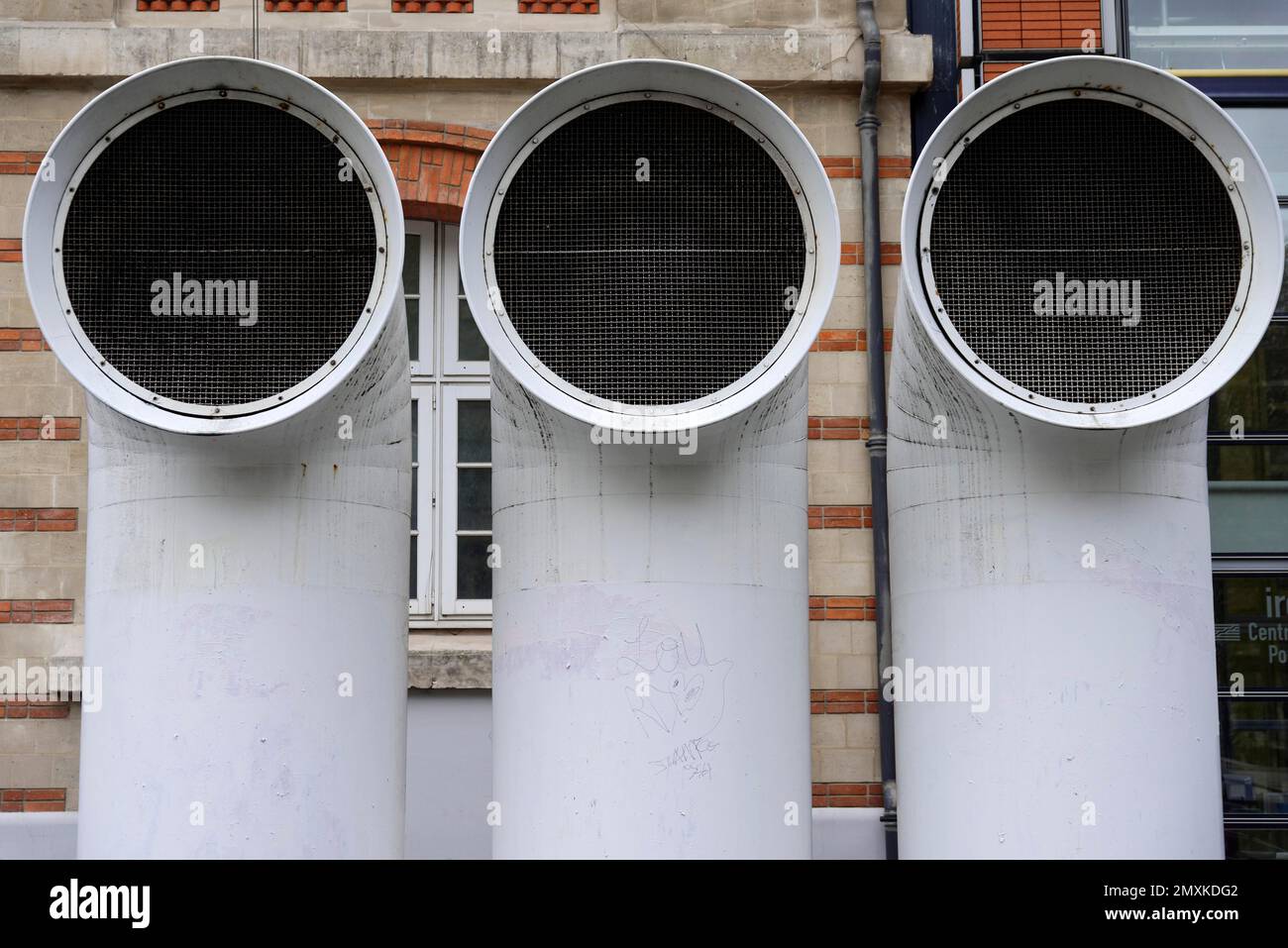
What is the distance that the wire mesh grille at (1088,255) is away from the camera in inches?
193

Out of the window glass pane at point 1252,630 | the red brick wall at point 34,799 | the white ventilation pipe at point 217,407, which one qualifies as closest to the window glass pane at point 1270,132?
the window glass pane at point 1252,630

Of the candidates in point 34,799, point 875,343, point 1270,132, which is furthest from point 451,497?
point 1270,132

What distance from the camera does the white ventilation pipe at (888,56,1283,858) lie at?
4.86 metres

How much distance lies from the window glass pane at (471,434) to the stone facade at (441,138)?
1.08 meters

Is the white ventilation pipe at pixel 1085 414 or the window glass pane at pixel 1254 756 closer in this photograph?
the white ventilation pipe at pixel 1085 414

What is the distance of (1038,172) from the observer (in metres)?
5.01

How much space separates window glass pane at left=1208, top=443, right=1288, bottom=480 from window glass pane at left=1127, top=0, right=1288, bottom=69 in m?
2.38

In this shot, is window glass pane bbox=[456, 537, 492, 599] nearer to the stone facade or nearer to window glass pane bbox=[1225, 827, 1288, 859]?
the stone facade

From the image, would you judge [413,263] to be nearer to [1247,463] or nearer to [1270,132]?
[1247,463]

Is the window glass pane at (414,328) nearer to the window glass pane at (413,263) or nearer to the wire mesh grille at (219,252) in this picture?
the window glass pane at (413,263)

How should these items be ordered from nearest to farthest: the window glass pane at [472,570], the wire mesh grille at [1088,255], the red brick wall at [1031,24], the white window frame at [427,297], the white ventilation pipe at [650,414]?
the white ventilation pipe at [650,414]
the wire mesh grille at [1088,255]
the window glass pane at [472,570]
the white window frame at [427,297]
the red brick wall at [1031,24]

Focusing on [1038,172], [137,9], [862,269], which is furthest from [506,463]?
[137,9]

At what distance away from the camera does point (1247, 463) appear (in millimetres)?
8555

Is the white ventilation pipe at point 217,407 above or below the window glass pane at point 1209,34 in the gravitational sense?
below
